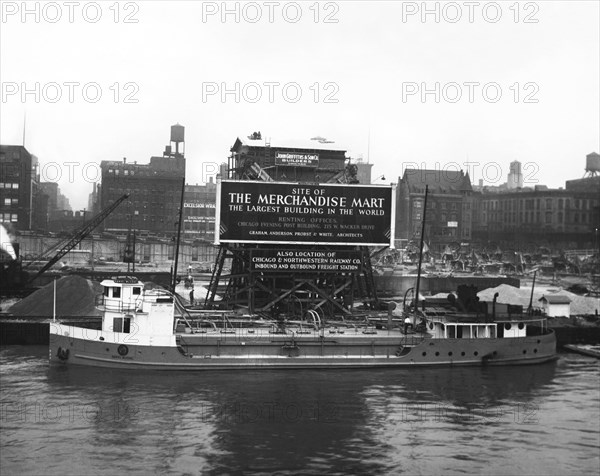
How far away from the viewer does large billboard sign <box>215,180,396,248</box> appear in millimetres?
53031

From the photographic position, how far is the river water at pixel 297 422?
91.4 ft

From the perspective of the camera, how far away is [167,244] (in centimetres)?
12212

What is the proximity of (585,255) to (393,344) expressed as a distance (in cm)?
9169

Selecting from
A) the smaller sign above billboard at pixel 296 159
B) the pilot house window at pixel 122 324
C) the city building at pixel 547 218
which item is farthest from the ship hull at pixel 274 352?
the city building at pixel 547 218

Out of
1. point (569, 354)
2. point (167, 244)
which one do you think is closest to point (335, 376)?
point (569, 354)

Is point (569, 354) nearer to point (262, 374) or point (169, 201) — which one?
point (262, 374)

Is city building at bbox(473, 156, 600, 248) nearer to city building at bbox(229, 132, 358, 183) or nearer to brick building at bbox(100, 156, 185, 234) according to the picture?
brick building at bbox(100, 156, 185, 234)

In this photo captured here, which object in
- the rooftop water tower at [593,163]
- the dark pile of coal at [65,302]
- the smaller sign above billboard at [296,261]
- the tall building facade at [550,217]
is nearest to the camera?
the smaller sign above billboard at [296,261]

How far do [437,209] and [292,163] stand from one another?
95998 mm

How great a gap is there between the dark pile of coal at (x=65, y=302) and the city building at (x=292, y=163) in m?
15.0

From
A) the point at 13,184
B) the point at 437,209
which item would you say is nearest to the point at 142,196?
the point at 13,184

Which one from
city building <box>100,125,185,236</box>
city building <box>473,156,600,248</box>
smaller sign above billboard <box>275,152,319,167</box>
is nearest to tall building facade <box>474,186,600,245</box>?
city building <box>473,156,600,248</box>

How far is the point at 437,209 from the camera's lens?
15112cm

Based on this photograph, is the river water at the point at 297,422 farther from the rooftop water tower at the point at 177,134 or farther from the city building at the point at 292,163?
the rooftop water tower at the point at 177,134
